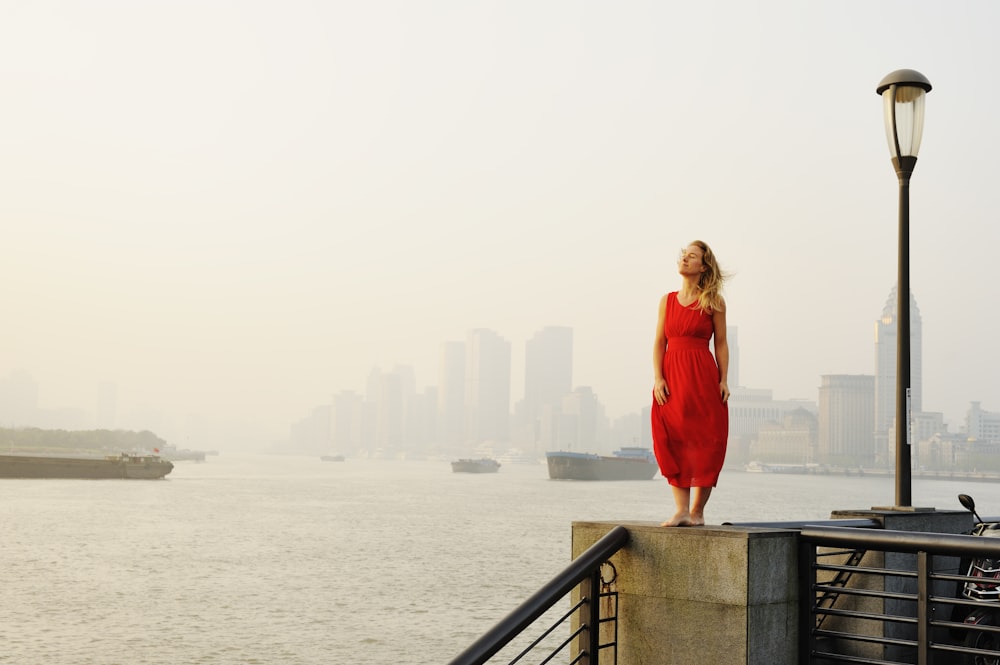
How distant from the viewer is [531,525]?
212 ft

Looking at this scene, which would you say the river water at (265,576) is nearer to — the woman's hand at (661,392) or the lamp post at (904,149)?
the lamp post at (904,149)

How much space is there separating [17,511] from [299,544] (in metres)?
31.3

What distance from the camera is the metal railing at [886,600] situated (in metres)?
4.52

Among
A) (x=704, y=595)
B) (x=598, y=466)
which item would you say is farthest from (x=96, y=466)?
(x=704, y=595)

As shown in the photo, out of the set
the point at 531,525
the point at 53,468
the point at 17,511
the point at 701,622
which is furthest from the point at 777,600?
the point at 53,468

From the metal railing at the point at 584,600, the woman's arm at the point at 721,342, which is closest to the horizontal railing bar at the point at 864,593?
the metal railing at the point at 584,600

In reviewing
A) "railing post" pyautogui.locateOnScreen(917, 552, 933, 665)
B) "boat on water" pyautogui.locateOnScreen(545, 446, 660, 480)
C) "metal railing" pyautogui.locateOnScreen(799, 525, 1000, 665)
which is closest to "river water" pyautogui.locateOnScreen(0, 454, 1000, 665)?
"metal railing" pyautogui.locateOnScreen(799, 525, 1000, 665)

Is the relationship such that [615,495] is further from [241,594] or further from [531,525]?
[241,594]

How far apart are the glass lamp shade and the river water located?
307 inches

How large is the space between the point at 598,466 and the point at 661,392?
14781 centimetres

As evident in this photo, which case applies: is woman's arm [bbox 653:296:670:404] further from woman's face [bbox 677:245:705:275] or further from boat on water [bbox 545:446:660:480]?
boat on water [bbox 545:446:660:480]

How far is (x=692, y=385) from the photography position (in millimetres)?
5473

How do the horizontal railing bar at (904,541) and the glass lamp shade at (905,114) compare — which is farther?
the glass lamp shade at (905,114)

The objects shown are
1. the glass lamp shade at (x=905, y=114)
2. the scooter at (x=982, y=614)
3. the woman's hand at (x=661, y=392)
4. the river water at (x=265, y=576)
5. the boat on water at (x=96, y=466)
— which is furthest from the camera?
the boat on water at (x=96, y=466)
